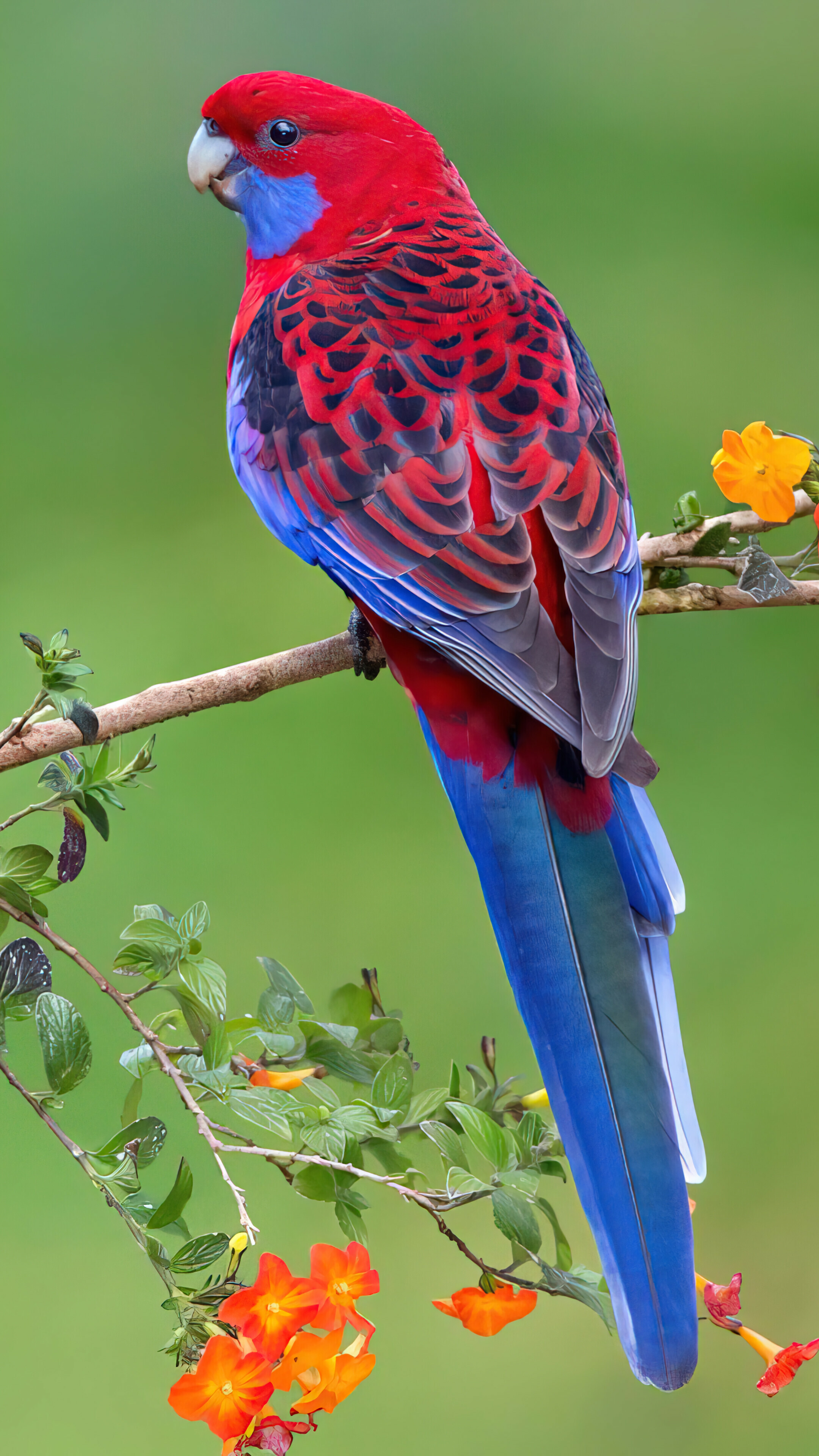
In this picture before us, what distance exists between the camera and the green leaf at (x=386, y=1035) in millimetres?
473

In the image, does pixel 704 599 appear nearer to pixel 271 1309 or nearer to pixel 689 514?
pixel 689 514

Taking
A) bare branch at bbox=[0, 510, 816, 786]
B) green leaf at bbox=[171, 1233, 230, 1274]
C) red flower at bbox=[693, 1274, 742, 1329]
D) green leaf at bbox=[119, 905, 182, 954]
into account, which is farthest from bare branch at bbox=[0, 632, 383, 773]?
red flower at bbox=[693, 1274, 742, 1329]

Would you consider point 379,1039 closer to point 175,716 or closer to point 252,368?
point 175,716

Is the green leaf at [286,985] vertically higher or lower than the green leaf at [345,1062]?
higher

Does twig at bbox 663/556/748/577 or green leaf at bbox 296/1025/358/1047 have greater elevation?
→ twig at bbox 663/556/748/577

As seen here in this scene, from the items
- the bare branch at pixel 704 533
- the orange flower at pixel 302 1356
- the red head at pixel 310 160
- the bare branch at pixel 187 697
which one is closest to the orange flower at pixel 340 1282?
the orange flower at pixel 302 1356

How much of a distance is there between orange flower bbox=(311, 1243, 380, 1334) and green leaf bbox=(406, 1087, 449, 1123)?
61 mm

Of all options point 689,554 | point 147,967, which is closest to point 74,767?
point 147,967

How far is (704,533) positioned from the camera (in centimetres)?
54

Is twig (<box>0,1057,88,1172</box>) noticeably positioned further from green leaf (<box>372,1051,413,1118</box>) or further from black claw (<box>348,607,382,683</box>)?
black claw (<box>348,607,382,683</box>)

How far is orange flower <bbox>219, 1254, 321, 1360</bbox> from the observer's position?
36cm

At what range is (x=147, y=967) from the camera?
42 cm

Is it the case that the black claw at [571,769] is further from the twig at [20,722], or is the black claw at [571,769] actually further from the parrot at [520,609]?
the twig at [20,722]

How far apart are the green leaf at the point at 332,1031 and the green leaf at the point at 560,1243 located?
0.10 metres
